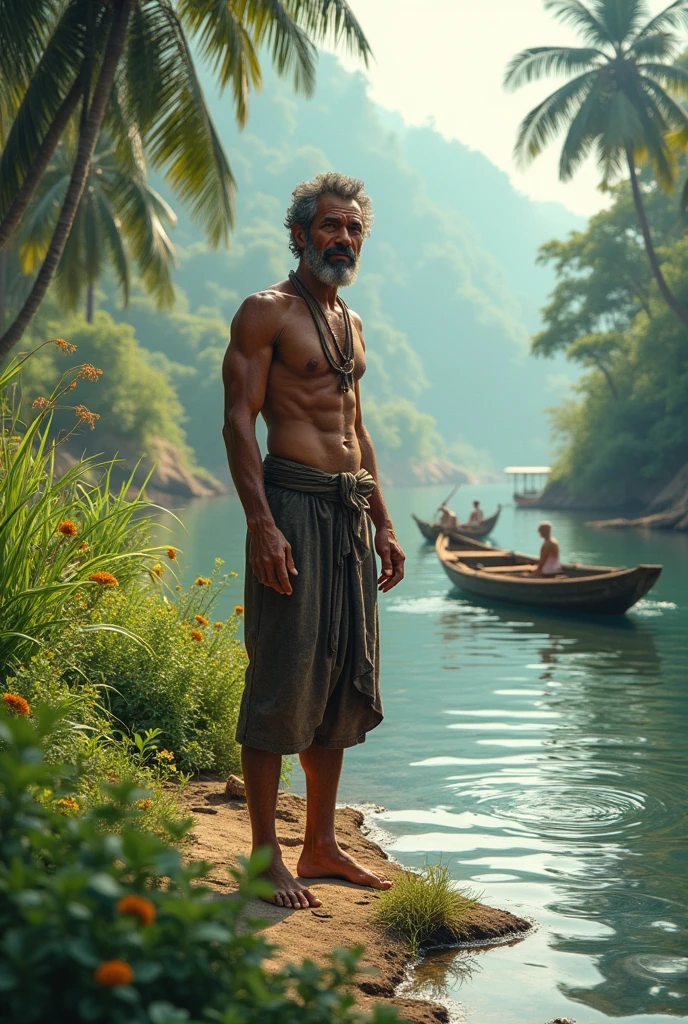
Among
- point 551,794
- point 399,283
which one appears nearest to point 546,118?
point 551,794

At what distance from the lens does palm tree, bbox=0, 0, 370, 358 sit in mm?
10922

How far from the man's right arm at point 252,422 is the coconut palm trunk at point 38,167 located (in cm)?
721

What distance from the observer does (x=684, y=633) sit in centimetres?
1417

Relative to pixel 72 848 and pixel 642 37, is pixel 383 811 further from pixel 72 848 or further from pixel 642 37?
pixel 642 37

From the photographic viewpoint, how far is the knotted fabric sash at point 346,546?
13.8 ft

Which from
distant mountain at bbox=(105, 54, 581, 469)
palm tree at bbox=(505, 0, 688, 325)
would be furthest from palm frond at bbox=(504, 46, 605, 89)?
distant mountain at bbox=(105, 54, 581, 469)

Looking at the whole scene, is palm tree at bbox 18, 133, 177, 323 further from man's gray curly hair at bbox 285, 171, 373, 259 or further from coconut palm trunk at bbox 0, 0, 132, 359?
man's gray curly hair at bbox 285, 171, 373, 259

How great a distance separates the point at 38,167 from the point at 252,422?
7.96 m

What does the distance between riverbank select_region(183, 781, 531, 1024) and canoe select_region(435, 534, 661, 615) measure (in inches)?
368

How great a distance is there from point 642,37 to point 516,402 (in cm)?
12284

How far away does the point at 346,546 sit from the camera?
426cm

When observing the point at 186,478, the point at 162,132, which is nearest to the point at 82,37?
the point at 162,132

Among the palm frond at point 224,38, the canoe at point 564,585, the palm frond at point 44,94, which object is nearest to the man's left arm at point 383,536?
the palm frond at point 224,38

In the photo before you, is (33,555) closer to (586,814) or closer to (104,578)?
(104,578)
